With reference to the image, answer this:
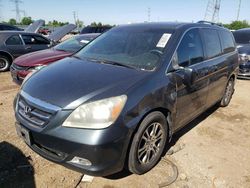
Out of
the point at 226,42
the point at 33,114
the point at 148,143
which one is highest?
the point at 226,42

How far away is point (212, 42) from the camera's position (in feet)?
14.5

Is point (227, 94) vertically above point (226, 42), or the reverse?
point (226, 42)

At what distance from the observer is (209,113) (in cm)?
530

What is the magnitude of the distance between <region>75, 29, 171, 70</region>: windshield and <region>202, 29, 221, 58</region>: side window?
3.28 feet

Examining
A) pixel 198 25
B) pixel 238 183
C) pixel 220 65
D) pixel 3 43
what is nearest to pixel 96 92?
pixel 238 183

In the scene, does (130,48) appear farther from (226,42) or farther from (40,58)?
(40,58)

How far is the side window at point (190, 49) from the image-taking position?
136 inches

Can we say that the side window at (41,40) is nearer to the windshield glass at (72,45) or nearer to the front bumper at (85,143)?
the windshield glass at (72,45)

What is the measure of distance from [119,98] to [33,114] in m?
0.92

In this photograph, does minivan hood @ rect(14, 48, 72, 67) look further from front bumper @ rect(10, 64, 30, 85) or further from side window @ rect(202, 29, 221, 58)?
side window @ rect(202, 29, 221, 58)

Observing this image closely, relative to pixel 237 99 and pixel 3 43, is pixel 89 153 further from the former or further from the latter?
pixel 3 43

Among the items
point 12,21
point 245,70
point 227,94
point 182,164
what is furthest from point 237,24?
point 12,21

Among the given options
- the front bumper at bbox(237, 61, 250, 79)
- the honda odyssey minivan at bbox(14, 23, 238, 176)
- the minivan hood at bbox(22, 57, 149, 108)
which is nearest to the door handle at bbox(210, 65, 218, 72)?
the honda odyssey minivan at bbox(14, 23, 238, 176)

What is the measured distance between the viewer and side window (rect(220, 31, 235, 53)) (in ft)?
16.2
